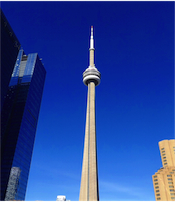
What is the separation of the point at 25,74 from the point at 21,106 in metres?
21.9

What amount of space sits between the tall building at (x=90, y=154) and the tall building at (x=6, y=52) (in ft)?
113

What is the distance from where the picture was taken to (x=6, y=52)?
82750 millimetres

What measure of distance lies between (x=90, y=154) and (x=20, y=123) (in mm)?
45128

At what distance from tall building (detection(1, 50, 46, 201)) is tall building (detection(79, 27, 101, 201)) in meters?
37.5

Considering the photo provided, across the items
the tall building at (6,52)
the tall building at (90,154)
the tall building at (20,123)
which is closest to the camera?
the tall building at (90,154)

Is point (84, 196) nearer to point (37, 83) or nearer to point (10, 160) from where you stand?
point (10, 160)

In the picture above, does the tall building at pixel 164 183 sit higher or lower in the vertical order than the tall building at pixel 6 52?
lower

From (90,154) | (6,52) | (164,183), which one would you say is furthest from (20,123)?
(164,183)

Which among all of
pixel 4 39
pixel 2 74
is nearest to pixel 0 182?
pixel 2 74

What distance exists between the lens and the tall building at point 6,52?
8009 centimetres

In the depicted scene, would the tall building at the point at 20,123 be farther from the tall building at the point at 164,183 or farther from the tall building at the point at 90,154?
the tall building at the point at 164,183

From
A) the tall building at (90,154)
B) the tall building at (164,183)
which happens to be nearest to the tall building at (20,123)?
the tall building at (90,154)

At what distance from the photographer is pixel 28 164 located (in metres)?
110

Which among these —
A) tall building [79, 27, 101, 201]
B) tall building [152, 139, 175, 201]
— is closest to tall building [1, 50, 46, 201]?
tall building [79, 27, 101, 201]
